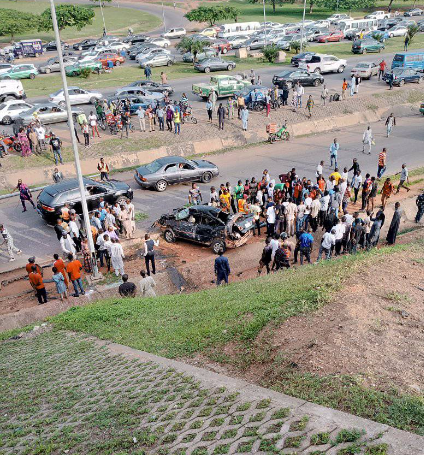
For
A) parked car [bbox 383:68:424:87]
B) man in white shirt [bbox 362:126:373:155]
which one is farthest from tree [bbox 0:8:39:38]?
man in white shirt [bbox 362:126:373:155]

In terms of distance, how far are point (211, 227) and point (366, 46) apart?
39.2m

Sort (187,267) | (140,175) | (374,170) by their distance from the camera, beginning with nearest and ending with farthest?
(187,267), (140,175), (374,170)

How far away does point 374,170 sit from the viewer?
22.5 metres

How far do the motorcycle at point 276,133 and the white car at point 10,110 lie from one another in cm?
1464

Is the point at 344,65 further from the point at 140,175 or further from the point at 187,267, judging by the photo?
the point at 187,267

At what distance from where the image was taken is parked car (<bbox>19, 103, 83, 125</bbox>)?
2754 centimetres

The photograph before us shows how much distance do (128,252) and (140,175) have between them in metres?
5.53

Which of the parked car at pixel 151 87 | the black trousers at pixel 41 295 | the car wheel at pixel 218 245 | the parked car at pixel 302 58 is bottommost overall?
the car wheel at pixel 218 245

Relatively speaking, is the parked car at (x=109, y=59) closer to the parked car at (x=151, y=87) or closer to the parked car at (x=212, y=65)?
the parked car at (x=212, y=65)

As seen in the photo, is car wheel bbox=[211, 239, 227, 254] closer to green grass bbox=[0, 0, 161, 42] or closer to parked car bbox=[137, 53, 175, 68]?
parked car bbox=[137, 53, 175, 68]

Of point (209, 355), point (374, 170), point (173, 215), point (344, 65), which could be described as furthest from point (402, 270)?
point (344, 65)

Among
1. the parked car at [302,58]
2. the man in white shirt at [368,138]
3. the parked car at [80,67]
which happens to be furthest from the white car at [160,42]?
the man in white shirt at [368,138]

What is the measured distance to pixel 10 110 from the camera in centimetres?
2836

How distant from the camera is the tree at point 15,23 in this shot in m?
55.5
